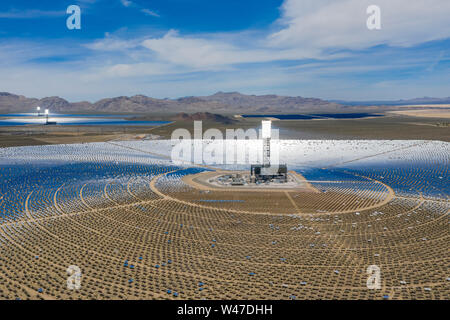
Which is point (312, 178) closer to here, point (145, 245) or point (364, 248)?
point (364, 248)

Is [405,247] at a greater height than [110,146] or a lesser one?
lesser

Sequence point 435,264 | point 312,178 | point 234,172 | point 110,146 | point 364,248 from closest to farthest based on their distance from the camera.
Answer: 1. point 435,264
2. point 364,248
3. point 312,178
4. point 234,172
5. point 110,146

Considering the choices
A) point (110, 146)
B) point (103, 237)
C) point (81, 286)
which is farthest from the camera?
point (110, 146)

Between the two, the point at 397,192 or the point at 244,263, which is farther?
the point at 397,192

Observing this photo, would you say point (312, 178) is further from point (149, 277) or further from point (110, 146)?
point (110, 146)

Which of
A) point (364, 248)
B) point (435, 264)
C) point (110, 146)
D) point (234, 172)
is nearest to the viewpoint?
point (435, 264)

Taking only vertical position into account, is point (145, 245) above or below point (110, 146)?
below

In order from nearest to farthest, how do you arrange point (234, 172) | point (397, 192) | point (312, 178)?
point (397, 192) < point (312, 178) < point (234, 172)

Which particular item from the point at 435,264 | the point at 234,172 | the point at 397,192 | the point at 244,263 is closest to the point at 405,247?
the point at 435,264

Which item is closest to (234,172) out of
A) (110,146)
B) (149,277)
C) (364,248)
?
(364,248)
